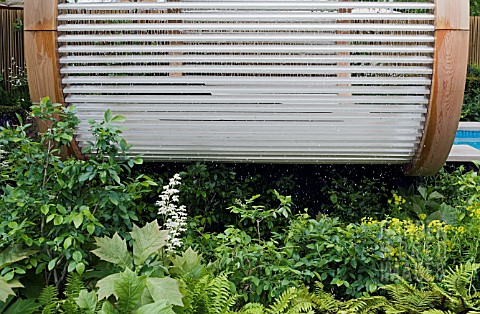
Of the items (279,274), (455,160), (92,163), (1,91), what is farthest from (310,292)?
(1,91)

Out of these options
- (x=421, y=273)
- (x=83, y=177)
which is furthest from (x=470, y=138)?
(x=83, y=177)

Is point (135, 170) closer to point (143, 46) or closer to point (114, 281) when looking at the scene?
point (143, 46)

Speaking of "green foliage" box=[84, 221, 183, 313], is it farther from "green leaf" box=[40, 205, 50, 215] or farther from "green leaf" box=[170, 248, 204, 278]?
"green leaf" box=[40, 205, 50, 215]

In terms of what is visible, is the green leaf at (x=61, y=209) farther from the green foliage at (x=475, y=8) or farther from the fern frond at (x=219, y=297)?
the green foliage at (x=475, y=8)

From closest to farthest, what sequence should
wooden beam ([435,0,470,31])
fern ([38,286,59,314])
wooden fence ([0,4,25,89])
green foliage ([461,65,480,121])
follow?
1. fern ([38,286,59,314])
2. wooden beam ([435,0,470,31])
3. green foliage ([461,65,480,121])
4. wooden fence ([0,4,25,89])

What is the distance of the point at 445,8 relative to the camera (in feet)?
15.2

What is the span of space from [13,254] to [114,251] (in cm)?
57

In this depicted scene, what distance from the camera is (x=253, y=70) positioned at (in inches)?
187

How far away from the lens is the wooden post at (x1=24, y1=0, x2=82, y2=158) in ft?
15.5

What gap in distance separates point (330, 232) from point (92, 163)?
1.63m

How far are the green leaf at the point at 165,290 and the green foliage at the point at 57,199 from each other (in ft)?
1.53

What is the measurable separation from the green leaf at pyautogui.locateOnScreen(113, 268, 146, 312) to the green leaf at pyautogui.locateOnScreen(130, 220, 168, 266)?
1.03 ft

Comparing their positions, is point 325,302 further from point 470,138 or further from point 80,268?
point 470,138

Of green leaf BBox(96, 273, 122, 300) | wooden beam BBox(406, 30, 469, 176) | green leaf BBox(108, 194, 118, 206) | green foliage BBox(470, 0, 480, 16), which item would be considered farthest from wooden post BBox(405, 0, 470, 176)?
green foliage BBox(470, 0, 480, 16)
